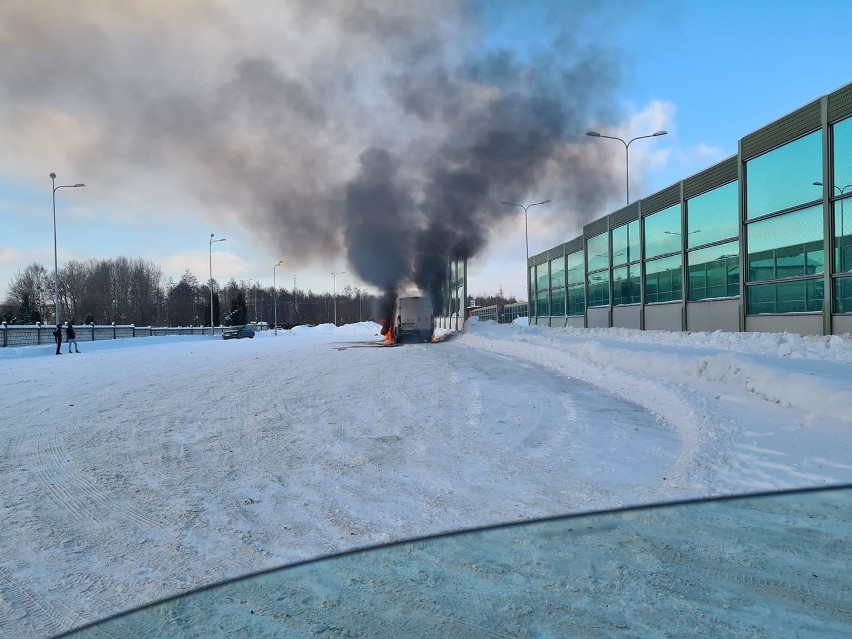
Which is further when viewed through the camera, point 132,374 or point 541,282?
point 541,282

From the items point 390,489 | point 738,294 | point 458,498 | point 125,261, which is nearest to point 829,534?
point 458,498

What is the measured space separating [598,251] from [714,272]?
10506 mm

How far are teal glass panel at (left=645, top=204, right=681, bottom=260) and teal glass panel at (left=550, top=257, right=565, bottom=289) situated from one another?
10955 millimetres

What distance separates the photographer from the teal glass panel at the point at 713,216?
17.9m

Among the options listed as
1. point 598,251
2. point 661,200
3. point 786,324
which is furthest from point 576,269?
point 786,324

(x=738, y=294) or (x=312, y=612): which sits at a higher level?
(x=738, y=294)

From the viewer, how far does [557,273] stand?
35.7m

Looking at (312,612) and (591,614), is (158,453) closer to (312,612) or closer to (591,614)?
(312,612)

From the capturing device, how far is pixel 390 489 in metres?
4.96

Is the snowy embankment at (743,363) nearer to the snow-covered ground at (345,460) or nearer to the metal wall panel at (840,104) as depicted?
the snow-covered ground at (345,460)

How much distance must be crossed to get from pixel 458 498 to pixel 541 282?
117ft

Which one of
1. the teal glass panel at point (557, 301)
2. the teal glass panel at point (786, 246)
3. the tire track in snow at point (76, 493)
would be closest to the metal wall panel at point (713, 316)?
the teal glass panel at point (786, 246)

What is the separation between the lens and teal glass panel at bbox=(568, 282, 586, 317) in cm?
3086

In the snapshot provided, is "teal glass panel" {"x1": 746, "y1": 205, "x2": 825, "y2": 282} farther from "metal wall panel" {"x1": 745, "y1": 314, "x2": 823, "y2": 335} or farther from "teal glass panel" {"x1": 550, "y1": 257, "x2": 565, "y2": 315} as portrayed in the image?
"teal glass panel" {"x1": 550, "y1": 257, "x2": 565, "y2": 315}
